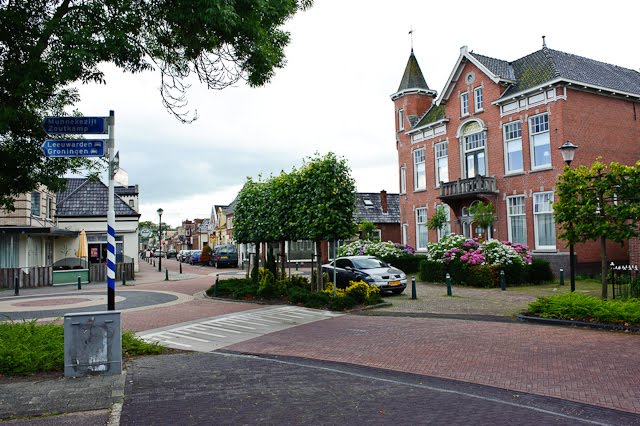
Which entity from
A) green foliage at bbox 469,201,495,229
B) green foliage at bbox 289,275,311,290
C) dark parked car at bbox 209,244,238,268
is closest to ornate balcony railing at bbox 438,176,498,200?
green foliage at bbox 469,201,495,229

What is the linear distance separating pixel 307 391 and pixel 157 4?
663cm

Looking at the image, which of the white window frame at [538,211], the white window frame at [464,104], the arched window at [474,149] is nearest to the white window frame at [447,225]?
the arched window at [474,149]

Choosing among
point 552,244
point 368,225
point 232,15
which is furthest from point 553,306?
point 368,225

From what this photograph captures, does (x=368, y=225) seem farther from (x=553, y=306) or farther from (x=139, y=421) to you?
(x=139, y=421)

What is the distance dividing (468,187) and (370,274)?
1177cm

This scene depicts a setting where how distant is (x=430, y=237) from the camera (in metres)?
31.5

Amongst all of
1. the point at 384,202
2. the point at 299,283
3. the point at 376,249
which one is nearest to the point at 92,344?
the point at 299,283

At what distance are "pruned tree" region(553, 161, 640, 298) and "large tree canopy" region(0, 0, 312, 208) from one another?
29.3ft

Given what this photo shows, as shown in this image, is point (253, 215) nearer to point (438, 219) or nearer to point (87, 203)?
point (438, 219)

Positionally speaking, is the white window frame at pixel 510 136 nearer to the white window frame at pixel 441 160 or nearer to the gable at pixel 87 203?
the white window frame at pixel 441 160

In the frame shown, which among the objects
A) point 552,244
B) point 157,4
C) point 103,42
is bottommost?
point 552,244

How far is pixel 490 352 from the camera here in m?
8.80

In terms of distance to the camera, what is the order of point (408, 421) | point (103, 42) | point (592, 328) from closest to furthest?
1. point (408, 421)
2. point (103, 42)
3. point (592, 328)

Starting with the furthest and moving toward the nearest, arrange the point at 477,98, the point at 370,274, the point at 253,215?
the point at 477,98, the point at 253,215, the point at 370,274
